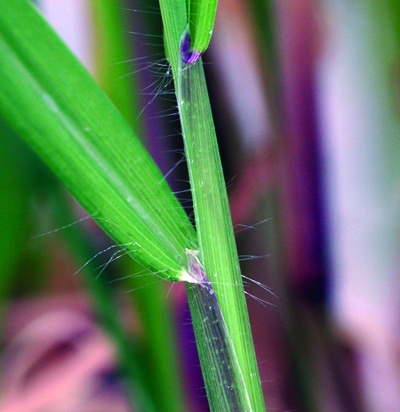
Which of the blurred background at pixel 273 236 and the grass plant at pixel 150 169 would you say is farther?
the blurred background at pixel 273 236

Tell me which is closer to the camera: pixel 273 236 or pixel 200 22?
pixel 200 22

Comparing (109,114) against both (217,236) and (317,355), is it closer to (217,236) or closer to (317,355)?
(217,236)

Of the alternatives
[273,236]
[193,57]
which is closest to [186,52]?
[193,57]

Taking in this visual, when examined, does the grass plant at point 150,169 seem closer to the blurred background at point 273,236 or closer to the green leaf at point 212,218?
the green leaf at point 212,218

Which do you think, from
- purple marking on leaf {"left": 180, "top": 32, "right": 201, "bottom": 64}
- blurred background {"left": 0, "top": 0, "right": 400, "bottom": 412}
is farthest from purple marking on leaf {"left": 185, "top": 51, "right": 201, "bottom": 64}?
blurred background {"left": 0, "top": 0, "right": 400, "bottom": 412}

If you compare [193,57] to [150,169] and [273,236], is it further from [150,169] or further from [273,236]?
[273,236]

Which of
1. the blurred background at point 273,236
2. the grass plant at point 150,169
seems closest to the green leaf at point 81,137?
the grass plant at point 150,169
